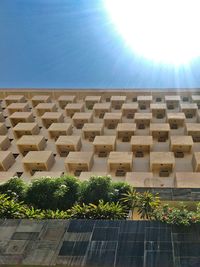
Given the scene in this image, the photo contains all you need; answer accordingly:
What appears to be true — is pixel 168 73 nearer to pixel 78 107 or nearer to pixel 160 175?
pixel 78 107

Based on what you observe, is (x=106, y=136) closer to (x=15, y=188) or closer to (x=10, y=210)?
(x=15, y=188)

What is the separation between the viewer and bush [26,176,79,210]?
9891 mm

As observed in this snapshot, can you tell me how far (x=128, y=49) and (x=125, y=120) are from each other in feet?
36.0

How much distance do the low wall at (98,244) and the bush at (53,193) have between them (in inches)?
75.0

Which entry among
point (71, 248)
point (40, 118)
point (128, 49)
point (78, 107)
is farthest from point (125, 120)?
point (71, 248)

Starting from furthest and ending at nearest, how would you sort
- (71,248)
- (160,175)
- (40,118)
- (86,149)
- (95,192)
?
(40,118)
(86,149)
(160,175)
(95,192)
(71,248)

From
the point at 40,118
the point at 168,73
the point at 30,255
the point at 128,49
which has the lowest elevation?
the point at 30,255

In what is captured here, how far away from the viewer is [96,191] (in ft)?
32.3

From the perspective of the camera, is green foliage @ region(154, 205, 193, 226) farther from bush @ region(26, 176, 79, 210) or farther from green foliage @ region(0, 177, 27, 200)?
green foliage @ region(0, 177, 27, 200)

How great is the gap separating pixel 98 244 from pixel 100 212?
1616 mm

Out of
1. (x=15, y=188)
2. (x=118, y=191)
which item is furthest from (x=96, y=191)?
(x=15, y=188)

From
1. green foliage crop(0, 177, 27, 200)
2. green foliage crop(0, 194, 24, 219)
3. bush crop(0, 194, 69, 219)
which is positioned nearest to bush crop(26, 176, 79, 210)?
green foliage crop(0, 177, 27, 200)

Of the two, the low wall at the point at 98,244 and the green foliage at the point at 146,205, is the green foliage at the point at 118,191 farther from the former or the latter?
the low wall at the point at 98,244

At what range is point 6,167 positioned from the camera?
17.7 m
